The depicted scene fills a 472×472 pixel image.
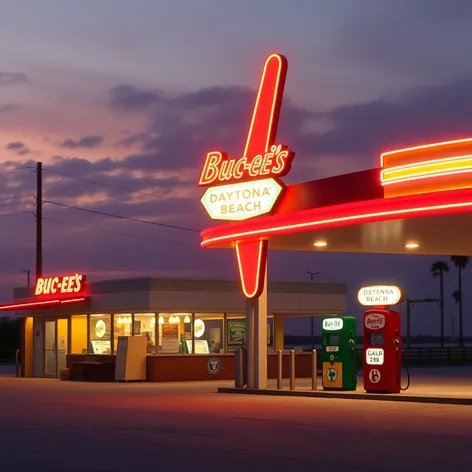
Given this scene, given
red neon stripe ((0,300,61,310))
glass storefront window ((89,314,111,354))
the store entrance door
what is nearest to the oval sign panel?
glass storefront window ((89,314,111,354))

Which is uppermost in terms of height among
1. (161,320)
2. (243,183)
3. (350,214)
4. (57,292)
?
(243,183)

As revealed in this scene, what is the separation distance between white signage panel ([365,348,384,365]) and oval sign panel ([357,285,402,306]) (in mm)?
1127

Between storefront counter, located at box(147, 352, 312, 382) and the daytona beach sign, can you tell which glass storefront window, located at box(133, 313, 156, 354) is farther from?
the daytona beach sign

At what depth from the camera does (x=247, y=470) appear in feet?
41.7

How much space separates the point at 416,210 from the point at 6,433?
9.35 m

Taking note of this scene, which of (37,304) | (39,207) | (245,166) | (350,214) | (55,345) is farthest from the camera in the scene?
(39,207)

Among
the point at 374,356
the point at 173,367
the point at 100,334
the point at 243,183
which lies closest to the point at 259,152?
the point at 243,183

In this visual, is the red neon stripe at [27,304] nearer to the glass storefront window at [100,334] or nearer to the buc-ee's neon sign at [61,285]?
the buc-ee's neon sign at [61,285]

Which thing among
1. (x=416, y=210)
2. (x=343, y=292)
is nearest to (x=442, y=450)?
(x=416, y=210)

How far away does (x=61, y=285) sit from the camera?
42812mm

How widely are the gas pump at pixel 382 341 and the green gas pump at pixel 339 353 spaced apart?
106 cm

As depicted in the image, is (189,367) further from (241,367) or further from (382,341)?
(382,341)

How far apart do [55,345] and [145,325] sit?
236 inches

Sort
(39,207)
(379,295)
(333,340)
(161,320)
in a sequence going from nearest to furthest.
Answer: (379,295)
(333,340)
(161,320)
(39,207)
